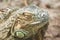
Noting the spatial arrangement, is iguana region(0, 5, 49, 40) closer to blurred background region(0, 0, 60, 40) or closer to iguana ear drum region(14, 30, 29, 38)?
iguana ear drum region(14, 30, 29, 38)

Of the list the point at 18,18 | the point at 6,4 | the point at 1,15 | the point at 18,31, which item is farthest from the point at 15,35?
the point at 6,4

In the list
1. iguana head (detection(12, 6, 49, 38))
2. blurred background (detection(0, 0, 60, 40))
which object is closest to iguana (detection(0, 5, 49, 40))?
iguana head (detection(12, 6, 49, 38))

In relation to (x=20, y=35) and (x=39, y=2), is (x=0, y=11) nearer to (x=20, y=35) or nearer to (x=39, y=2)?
(x=20, y=35)

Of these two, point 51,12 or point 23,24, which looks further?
point 51,12

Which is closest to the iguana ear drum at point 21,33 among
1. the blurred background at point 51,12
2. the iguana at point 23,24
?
the iguana at point 23,24

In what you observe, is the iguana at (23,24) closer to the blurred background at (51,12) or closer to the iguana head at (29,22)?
the iguana head at (29,22)

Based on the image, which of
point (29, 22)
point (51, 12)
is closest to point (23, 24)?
point (29, 22)

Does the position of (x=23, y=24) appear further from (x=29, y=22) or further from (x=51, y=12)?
(x=51, y=12)

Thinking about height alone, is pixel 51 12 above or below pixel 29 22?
below

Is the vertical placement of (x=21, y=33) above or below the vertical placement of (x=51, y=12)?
above
